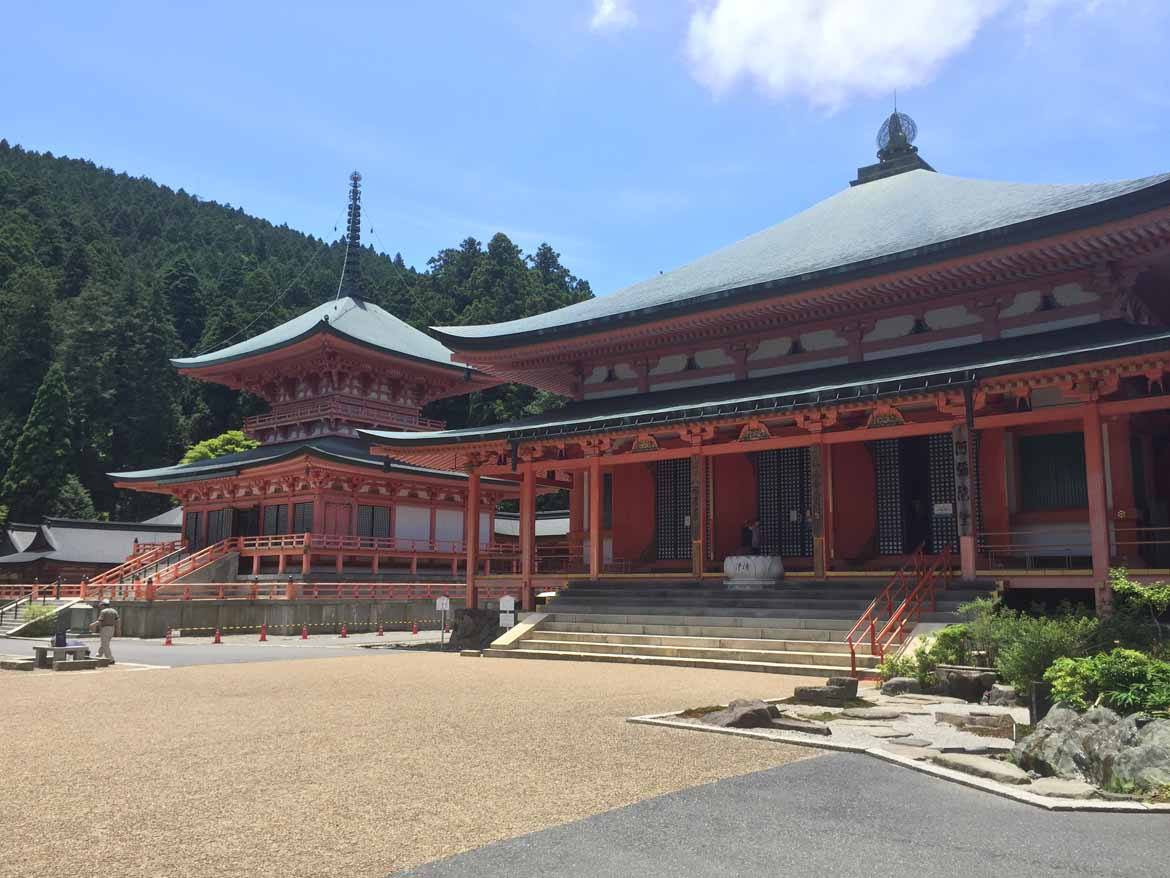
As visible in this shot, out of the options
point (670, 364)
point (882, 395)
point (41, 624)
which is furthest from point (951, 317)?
point (41, 624)

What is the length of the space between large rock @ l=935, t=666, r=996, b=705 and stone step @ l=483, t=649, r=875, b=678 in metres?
2.20

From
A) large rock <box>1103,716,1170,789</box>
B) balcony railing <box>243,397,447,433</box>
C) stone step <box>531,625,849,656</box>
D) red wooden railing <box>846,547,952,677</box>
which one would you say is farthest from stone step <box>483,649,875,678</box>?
balcony railing <box>243,397,447,433</box>

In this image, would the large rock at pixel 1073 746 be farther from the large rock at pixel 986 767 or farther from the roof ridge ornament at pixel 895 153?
the roof ridge ornament at pixel 895 153

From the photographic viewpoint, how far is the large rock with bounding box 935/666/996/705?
1214 centimetres

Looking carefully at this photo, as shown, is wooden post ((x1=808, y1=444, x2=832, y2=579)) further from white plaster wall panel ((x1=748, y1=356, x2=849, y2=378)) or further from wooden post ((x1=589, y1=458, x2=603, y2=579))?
wooden post ((x1=589, y1=458, x2=603, y2=579))

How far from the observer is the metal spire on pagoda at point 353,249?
165 feet

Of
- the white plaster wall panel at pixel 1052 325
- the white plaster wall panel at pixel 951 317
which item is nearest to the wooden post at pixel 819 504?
the white plaster wall panel at pixel 951 317

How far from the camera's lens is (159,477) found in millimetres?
43500

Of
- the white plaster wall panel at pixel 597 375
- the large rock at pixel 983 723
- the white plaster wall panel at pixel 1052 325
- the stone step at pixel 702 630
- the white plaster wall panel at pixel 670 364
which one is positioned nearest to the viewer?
the large rock at pixel 983 723

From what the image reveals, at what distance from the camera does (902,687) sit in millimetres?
12602

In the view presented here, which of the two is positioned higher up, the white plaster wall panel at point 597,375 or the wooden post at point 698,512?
the white plaster wall panel at point 597,375

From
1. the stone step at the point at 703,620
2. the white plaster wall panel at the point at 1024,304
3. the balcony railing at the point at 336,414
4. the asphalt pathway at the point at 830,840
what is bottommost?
the asphalt pathway at the point at 830,840

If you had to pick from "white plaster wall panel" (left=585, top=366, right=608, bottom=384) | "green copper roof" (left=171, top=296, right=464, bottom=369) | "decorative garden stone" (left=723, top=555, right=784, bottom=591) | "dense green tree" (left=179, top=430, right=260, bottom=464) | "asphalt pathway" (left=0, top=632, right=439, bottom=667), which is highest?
"green copper roof" (left=171, top=296, right=464, bottom=369)

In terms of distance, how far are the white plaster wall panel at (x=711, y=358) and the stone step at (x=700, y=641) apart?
8.28m
